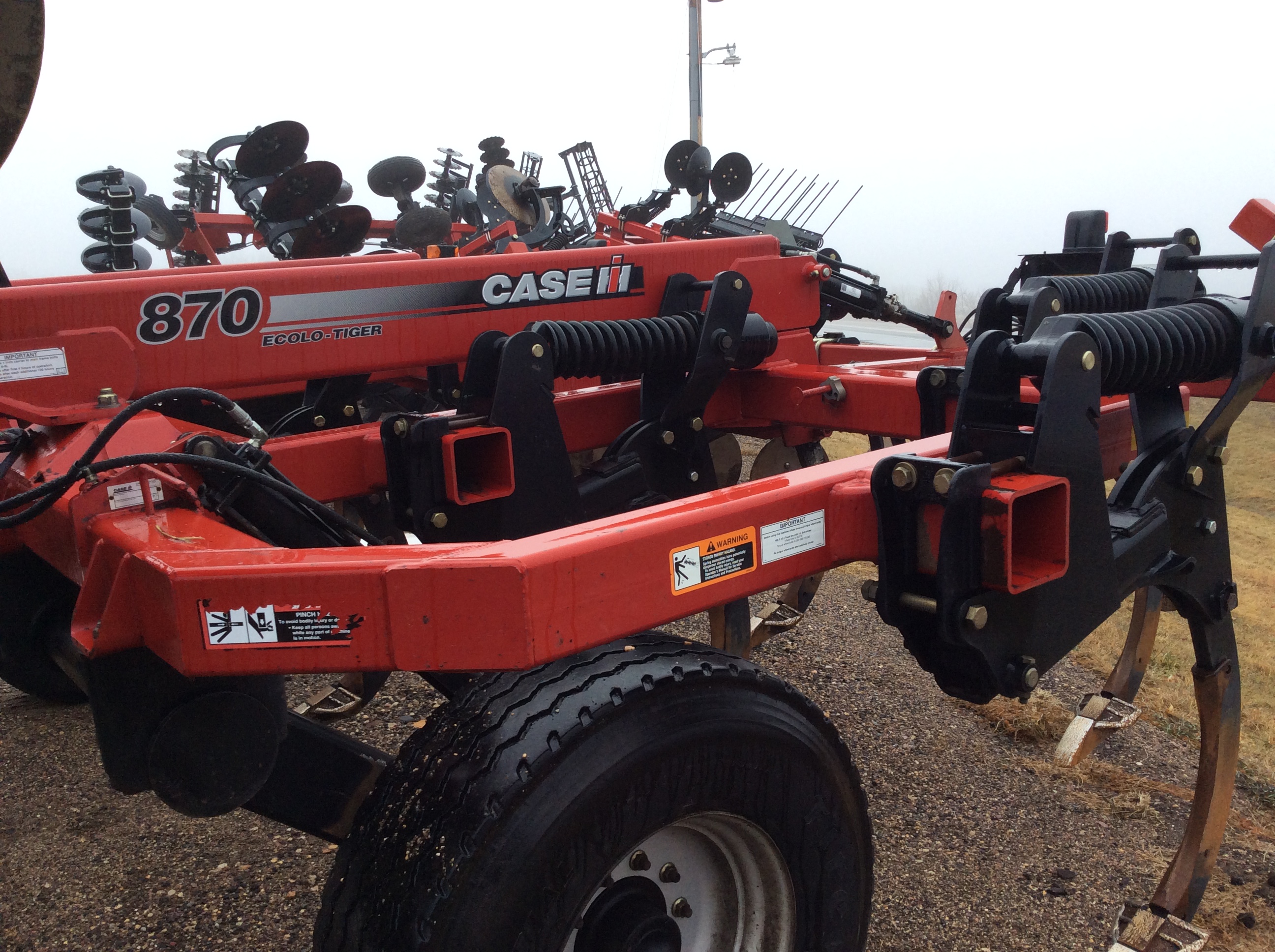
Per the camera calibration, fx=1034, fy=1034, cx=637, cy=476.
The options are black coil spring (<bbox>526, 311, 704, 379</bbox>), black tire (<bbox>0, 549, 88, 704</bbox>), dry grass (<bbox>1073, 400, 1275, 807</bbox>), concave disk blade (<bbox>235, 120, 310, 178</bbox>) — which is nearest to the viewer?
black tire (<bbox>0, 549, 88, 704</bbox>)

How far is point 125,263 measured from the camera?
5129mm

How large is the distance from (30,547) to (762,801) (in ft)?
4.87

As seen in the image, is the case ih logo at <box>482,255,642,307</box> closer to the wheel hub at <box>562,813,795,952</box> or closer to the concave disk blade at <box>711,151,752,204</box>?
the wheel hub at <box>562,813,795,952</box>

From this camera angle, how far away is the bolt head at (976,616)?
1.53 meters

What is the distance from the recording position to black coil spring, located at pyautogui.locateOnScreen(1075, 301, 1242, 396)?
1.74m

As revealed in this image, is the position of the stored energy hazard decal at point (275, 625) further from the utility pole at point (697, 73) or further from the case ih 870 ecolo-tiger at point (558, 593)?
the utility pole at point (697, 73)

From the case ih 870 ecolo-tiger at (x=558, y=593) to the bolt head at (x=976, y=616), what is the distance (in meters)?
0.01

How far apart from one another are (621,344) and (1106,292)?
49.3 inches

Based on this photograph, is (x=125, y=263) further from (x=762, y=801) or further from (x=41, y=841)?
(x=762, y=801)

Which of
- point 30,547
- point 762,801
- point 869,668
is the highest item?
point 30,547

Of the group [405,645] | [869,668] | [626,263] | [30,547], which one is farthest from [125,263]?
[405,645]

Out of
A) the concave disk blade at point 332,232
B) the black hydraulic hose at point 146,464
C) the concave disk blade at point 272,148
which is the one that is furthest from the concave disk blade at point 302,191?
the black hydraulic hose at point 146,464

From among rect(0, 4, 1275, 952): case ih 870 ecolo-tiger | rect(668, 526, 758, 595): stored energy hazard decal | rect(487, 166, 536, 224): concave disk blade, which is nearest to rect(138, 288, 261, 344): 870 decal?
rect(0, 4, 1275, 952): case ih 870 ecolo-tiger

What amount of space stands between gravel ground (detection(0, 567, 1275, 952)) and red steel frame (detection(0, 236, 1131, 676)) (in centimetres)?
95
